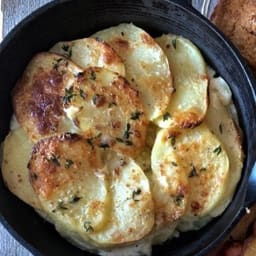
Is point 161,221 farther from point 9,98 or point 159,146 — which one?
point 9,98

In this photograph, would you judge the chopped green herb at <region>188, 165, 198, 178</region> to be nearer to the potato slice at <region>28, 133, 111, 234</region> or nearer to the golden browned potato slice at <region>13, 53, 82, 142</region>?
the potato slice at <region>28, 133, 111, 234</region>

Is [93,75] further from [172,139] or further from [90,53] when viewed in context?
[172,139]

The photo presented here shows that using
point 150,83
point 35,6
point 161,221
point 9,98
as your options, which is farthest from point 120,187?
point 35,6

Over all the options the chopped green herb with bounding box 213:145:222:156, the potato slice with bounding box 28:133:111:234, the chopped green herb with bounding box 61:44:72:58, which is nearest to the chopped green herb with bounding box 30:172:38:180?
the potato slice with bounding box 28:133:111:234

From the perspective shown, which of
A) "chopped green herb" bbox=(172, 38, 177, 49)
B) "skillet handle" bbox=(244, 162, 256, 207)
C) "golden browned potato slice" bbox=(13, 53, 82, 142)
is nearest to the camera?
"skillet handle" bbox=(244, 162, 256, 207)

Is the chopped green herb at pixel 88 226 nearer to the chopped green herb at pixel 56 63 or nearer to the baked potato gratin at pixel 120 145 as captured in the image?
the baked potato gratin at pixel 120 145
